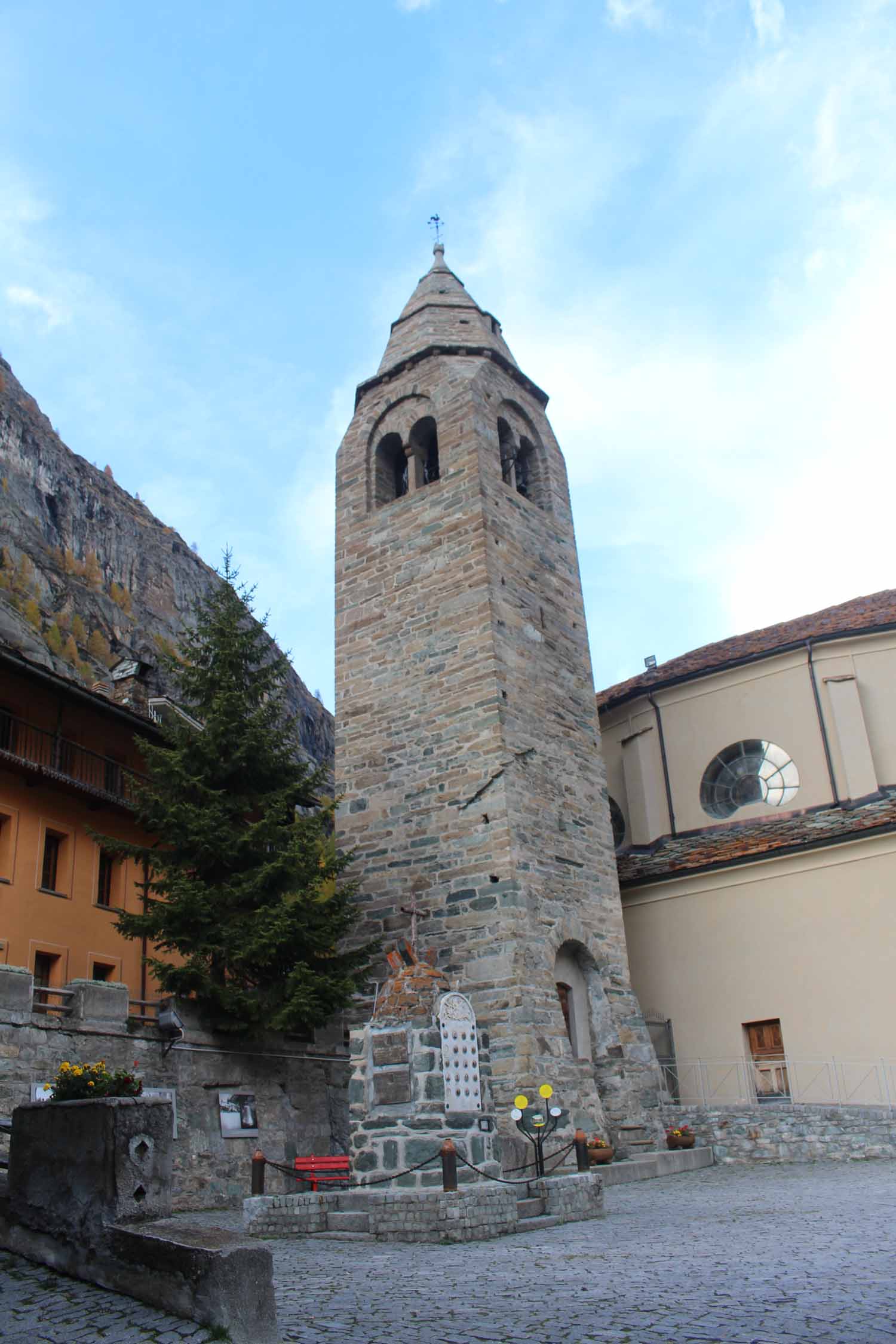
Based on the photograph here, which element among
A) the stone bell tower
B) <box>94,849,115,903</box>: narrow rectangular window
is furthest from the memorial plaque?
<box>94,849,115,903</box>: narrow rectangular window

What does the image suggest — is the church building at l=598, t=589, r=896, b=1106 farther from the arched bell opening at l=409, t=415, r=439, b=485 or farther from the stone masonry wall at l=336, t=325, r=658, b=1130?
the arched bell opening at l=409, t=415, r=439, b=485

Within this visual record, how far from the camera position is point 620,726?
24.2 meters

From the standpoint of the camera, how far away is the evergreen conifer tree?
46.3 feet

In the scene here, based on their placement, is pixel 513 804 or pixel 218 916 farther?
pixel 513 804

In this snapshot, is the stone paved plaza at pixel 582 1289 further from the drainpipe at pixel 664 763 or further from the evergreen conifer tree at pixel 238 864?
the drainpipe at pixel 664 763

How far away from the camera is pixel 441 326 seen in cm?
2180

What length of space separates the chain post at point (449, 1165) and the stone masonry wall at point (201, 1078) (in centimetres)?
417

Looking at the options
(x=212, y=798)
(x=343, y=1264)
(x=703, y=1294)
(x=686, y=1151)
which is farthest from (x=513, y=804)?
(x=703, y=1294)

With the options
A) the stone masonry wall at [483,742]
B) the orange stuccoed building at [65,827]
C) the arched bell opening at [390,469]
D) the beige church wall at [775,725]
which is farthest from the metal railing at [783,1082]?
the arched bell opening at [390,469]

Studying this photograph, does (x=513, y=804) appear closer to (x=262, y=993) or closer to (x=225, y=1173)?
(x=262, y=993)

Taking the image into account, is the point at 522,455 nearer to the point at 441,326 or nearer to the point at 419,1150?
the point at 441,326

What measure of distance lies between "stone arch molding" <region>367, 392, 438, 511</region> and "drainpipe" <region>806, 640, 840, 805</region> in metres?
8.81

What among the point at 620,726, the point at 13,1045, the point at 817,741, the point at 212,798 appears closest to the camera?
the point at 13,1045

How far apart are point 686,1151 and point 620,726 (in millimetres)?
10244
